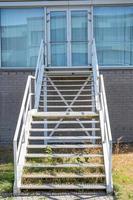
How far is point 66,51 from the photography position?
13250mm

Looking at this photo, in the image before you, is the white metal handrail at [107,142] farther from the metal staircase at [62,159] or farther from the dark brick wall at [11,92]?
the dark brick wall at [11,92]

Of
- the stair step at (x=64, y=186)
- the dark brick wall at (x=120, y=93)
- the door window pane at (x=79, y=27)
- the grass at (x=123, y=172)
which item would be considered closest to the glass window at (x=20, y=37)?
the door window pane at (x=79, y=27)

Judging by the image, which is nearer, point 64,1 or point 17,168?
point 17,168

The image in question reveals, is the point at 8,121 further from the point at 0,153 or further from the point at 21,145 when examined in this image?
the point at 21,145

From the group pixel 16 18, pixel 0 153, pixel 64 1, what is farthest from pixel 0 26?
pixel 0 153

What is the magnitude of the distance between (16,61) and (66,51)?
4.73 ft

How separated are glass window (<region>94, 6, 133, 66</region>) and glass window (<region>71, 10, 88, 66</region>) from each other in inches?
12.2

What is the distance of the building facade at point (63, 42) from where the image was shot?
12945 millimetres

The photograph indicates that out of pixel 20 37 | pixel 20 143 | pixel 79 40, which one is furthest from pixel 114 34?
pixel 20 143

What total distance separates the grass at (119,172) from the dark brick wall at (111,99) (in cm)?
93

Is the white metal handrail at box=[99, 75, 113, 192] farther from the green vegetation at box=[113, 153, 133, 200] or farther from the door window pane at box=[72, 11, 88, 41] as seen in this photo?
the door window pane at box=[72, 11, 88, 41]

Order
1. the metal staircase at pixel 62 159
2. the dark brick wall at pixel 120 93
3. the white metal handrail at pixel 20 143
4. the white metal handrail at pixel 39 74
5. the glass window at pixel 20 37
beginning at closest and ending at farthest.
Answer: the white metal handrail at pixel 20 143 → the metal staircase at pixel 62 159 → the white metal handrail at pixel 39 74 → the dark brick wall at pixel 120 93 → the glass window at pixel 20 37

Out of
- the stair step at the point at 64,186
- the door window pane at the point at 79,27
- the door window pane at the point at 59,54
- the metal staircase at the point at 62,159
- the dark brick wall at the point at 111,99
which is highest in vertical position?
the door window pane at the point at 79,27

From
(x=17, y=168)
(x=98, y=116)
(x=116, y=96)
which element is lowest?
(x=17, y=168)
